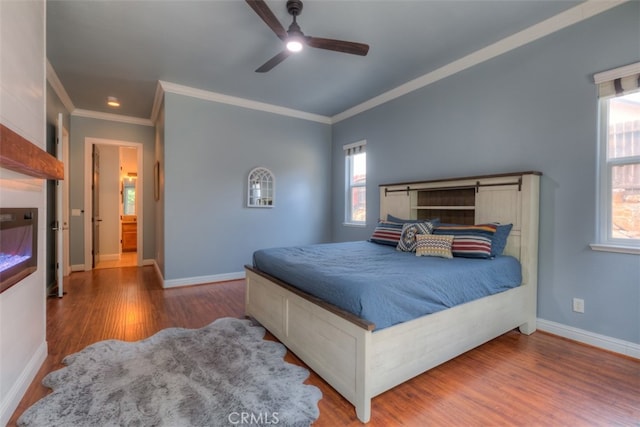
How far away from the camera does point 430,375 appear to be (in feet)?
6.72

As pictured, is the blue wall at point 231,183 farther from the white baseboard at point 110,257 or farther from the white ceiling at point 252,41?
the white baseboard at point 110,257


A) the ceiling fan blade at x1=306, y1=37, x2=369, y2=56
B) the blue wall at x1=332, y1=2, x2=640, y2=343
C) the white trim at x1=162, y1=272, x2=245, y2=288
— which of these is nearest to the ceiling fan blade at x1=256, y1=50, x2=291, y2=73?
the ceiling fan blade at x1=306, y1=37, x2=369, y2=56

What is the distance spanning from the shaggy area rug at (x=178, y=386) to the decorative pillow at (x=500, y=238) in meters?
1.97

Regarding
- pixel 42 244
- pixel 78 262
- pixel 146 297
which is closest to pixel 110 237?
pixel 78 262

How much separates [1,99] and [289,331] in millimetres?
2190

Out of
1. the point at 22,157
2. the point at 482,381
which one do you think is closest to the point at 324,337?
the point at 482,381

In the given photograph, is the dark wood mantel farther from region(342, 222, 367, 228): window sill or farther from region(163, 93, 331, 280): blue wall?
region(342, 222, 367, 228): window sill

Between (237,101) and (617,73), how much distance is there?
430 cm

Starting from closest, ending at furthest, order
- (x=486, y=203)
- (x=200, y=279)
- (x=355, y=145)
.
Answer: (x=486, y=203)
(x=200, y=279)
(x=355, y=145)

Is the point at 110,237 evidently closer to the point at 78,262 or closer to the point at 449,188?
the point at 78,262

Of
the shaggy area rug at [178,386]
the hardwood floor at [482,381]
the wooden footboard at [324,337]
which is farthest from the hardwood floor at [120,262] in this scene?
the wooden footboard at [324,337]

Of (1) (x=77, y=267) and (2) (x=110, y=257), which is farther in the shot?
(2) (x=110, y=257)

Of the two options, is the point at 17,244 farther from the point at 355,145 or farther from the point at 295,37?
the point at 355,145

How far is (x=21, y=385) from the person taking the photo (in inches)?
69.5
